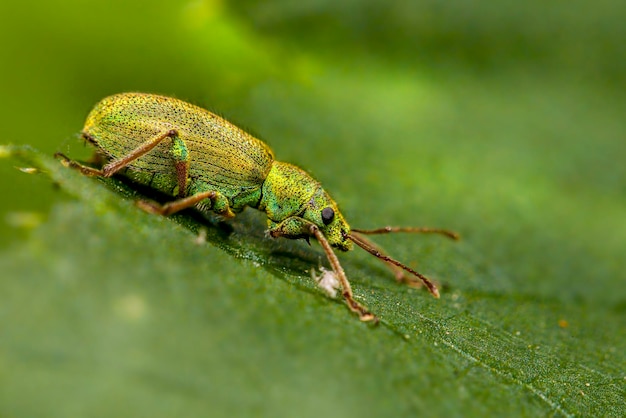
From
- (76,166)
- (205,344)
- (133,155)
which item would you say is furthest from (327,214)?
(205,344)

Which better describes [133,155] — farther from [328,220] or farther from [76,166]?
[328,220]

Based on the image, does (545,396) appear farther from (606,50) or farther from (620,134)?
(606,50)

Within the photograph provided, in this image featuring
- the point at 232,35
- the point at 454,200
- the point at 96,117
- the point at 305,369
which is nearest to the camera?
the point at 305,369

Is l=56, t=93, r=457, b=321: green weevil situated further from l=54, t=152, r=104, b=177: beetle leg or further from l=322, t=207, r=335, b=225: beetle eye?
A: l=54, t=152, r=104, b=177: beetle leg

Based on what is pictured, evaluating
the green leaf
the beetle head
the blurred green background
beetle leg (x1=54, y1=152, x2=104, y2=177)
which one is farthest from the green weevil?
the green leaf

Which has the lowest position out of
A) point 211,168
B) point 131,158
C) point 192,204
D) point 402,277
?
point 402,277

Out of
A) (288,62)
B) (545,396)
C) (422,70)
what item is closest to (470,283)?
(545,396)

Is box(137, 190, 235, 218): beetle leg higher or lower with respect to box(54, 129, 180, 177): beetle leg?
lower
